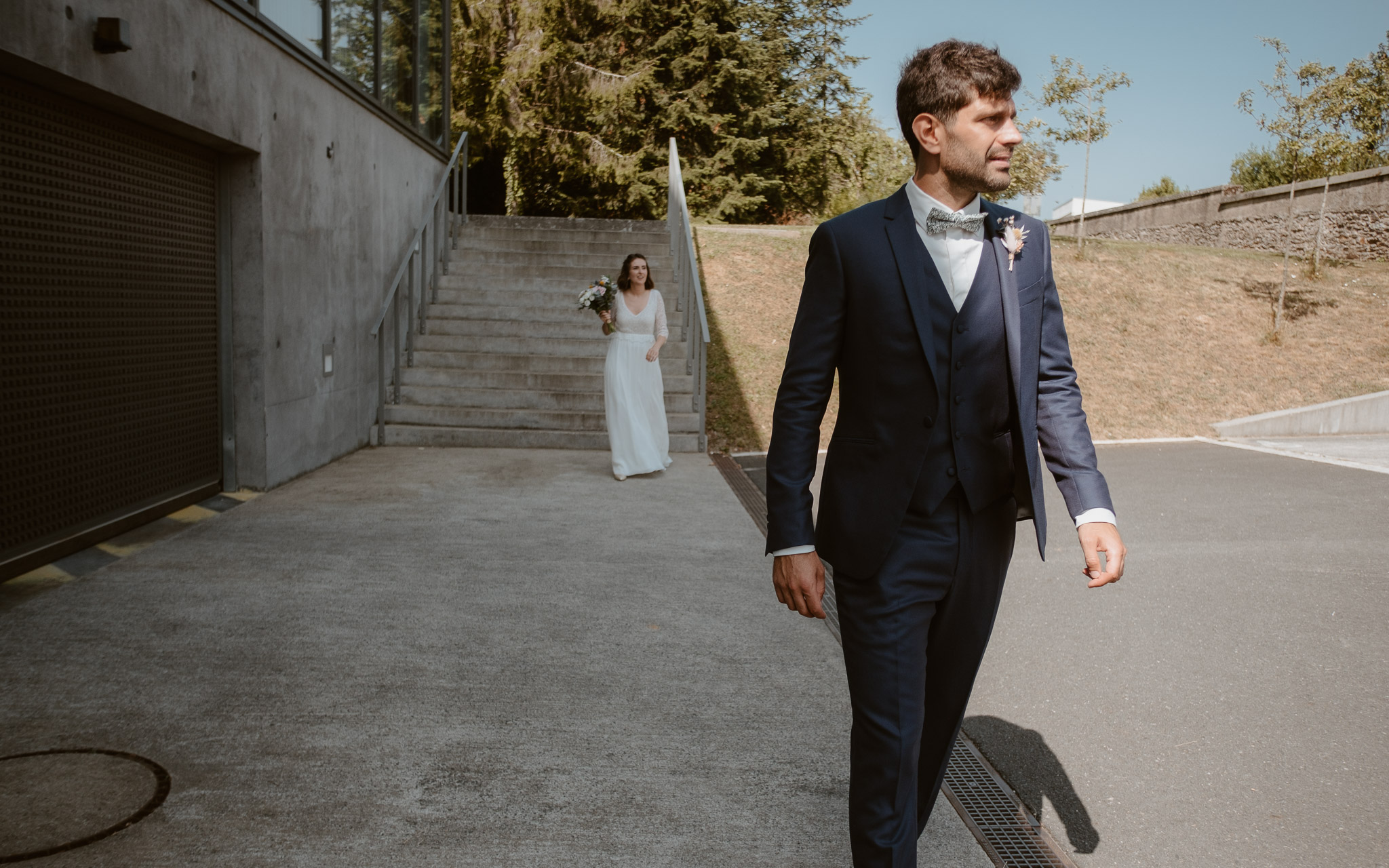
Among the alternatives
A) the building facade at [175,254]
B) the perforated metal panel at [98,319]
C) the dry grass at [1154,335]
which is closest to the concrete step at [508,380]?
the building facade at [175,254]

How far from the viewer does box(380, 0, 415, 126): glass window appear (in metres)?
10.6

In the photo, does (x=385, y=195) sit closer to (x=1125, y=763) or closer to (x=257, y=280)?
(x=257, y=280)

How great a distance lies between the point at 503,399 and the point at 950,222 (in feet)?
29.1

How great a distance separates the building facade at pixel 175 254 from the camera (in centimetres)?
520

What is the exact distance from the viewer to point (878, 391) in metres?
2.17

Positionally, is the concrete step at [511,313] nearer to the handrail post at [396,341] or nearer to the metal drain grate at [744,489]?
the handrail post at [396,341]

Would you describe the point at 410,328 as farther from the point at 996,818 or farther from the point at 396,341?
the point at 996,818

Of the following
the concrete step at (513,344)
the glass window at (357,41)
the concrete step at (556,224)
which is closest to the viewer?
the glass window at (357,41)

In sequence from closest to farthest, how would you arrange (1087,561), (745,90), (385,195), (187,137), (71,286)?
(1087,561), (71,286), (187,137), (385,195), (745,90)

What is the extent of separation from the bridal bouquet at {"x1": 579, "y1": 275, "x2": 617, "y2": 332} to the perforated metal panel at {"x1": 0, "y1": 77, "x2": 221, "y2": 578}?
118 inches

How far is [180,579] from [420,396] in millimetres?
5719

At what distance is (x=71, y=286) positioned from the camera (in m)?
5.64

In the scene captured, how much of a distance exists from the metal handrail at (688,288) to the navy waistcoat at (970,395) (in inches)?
298

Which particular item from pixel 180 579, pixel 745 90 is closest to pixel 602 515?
pixel 180 579
